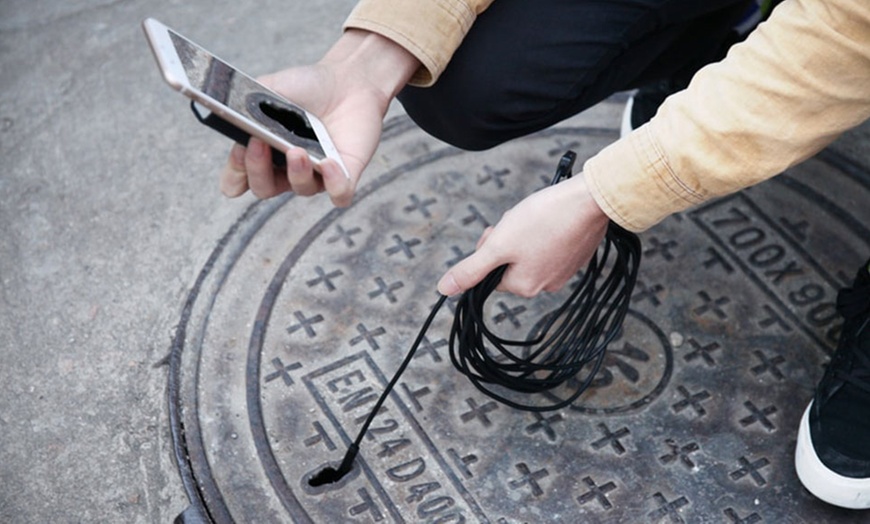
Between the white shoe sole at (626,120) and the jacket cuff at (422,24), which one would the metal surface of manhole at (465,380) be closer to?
the white shoe sole at (626,120)

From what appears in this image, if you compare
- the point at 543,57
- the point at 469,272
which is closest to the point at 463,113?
the point at 543,57

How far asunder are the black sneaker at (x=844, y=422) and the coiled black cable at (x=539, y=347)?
0.33 m

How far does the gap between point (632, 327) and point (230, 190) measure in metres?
0.72

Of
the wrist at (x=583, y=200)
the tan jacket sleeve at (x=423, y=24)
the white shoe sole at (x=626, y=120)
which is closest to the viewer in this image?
the wrist at (x=583, y=200)

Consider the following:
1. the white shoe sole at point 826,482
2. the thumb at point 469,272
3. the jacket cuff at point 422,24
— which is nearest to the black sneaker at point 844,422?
the white shoe sole at point 826,482

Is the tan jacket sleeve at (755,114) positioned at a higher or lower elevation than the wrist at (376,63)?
higher

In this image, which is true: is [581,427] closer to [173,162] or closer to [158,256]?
[158,256]

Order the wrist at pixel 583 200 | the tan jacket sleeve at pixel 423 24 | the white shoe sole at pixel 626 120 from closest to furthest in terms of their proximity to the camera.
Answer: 1. the wrist at pixel 583 200
2. the tan jacket sleeve at pixel 423 24
3. the white shoe sole at pixel 626 120

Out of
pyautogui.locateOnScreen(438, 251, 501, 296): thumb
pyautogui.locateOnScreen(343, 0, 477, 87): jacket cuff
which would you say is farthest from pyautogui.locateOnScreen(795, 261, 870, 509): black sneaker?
pyautogui.locateOnScreen(343, 0, 477, 87): jacket cuff

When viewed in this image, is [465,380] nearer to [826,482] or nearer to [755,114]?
[826,482]

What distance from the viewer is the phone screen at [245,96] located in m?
1.19

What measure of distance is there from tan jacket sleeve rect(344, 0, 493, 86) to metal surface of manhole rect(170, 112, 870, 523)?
44 cm

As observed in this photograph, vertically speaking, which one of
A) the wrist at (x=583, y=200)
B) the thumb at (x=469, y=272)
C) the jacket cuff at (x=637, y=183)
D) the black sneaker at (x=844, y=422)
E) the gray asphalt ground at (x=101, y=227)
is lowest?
the gray asphalt ground at (x=101, y=227)

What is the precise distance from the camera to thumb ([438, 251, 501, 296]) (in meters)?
1.33
